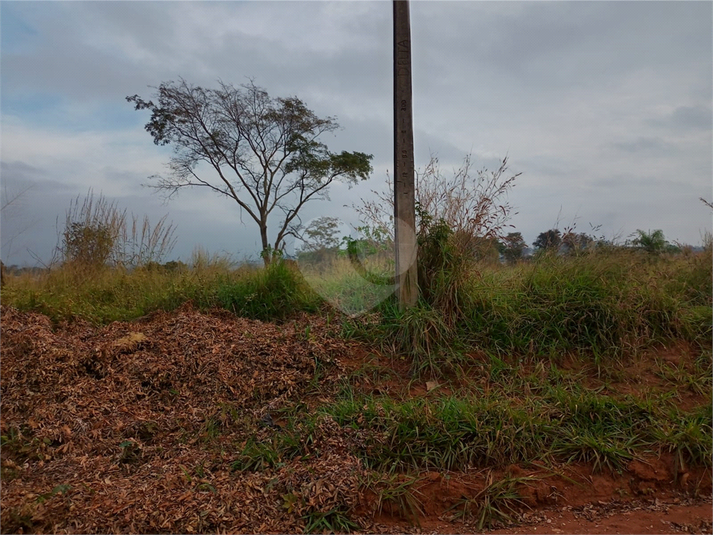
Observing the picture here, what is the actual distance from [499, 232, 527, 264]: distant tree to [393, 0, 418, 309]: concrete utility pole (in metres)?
1.30

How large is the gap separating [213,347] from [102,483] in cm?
144

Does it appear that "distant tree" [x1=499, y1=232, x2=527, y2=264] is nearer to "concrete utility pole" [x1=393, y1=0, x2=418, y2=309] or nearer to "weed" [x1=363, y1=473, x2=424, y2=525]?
"concrete utility pole" [x1=393, y1=0, x2=418, y2=309]

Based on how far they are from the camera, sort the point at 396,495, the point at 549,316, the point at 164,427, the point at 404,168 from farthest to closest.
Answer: the point at 404,168, the point at 549,316, the point at 164,427, the point at 396,495

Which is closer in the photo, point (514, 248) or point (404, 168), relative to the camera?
point (404, 168)

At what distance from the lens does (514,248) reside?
5586 mm

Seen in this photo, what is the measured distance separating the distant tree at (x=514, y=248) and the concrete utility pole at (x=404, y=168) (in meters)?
1.30

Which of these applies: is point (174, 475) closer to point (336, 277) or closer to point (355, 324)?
point (355, 324)

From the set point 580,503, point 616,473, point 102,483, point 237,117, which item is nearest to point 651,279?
point 616,473

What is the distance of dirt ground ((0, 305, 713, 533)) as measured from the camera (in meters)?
2.75

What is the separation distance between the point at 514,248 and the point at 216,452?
3728 mm

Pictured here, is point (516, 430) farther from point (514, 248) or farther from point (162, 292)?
point (162, 292)

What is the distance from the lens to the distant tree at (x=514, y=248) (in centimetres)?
547

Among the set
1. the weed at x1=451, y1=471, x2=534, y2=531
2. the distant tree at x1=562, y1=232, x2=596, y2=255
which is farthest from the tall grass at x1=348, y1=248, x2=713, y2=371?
the weed at x1=451, y1=471, x2=534, y2=531

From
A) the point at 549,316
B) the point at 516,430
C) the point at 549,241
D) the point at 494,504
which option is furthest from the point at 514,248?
the point at 494,504
